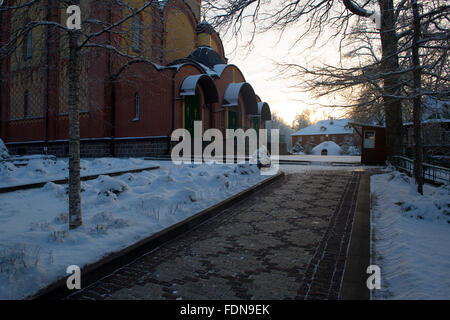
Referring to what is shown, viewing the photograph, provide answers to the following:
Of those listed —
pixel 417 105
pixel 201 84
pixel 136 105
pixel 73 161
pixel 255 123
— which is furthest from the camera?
pixel 255 123

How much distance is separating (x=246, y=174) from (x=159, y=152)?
307 inches

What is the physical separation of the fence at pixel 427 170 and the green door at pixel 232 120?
38.5 feet

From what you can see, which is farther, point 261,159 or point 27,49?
point 261,159

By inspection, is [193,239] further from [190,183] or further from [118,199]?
[190,183]

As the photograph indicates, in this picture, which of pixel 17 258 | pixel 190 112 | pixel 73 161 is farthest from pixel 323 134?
pixel 17 258

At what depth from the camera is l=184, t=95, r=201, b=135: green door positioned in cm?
1591

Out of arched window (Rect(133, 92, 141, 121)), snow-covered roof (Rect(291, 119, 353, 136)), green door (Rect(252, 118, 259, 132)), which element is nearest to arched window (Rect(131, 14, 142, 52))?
arched window (Rect(133, 92, 141, 121))

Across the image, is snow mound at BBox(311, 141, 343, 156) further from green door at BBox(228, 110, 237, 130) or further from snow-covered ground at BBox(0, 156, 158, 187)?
snow-covered ground at BBox(0, 156, 158, 187)

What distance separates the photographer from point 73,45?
404 cm

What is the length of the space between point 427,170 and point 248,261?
9.31 metres

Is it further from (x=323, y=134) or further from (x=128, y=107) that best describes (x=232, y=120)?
(x=323, y=134)

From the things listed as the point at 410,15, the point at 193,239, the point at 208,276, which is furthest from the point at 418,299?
the point at 410,15

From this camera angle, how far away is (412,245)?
12.1 ft

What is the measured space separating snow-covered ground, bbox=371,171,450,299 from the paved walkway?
0.48 metres
